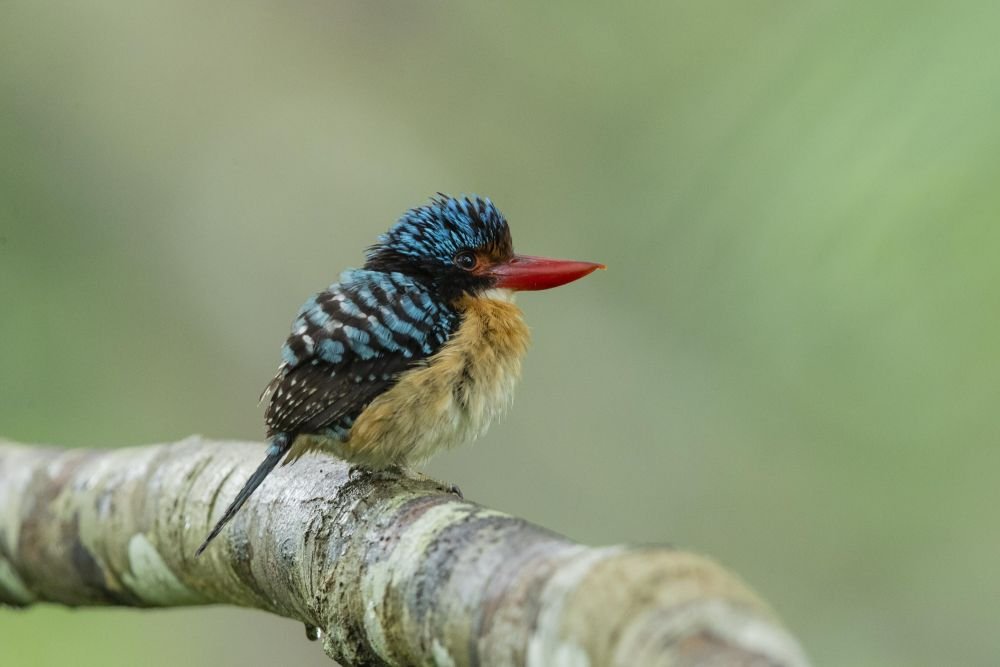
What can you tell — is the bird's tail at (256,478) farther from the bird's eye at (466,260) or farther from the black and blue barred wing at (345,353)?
the bird's eye at (466,260)

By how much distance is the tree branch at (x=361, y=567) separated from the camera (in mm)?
1045

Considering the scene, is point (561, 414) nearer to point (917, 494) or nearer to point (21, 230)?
point (917, 494)

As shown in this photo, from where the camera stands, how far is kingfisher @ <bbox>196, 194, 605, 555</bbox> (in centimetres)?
233

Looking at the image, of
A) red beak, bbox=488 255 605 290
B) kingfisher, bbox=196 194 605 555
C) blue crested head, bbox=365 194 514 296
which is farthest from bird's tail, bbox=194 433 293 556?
red beak, bbox=488 255 605 290

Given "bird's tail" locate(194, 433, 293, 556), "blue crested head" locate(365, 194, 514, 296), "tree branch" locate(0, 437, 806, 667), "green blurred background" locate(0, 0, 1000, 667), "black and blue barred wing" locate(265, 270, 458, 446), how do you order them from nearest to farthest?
"tree branch" locate(0, 437, 806, 667) < "green blurred background" locate(0, 0, 1000, 667) < "bird's tail" locate(194, 433, 293, 556) < "black and blue barred wing" locate(265, 270, 458, 446) < "blue crested head" locate(365, 194, 514, 296)

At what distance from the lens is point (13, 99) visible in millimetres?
5512

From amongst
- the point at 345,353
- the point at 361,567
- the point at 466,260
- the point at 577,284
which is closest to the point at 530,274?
the point at 466,260

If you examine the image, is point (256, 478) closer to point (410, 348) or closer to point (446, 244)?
point (410, 348)

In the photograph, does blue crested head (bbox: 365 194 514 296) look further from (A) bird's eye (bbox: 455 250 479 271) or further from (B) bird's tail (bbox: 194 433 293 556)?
(B) bird's tail (bbox: 194 433 293 556)

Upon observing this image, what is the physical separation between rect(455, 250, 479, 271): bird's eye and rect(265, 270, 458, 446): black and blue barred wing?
0.25 metres

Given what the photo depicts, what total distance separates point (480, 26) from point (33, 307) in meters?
2.47

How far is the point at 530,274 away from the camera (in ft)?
9.33

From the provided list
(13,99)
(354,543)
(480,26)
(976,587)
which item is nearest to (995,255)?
(354,543)

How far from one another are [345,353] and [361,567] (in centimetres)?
85
